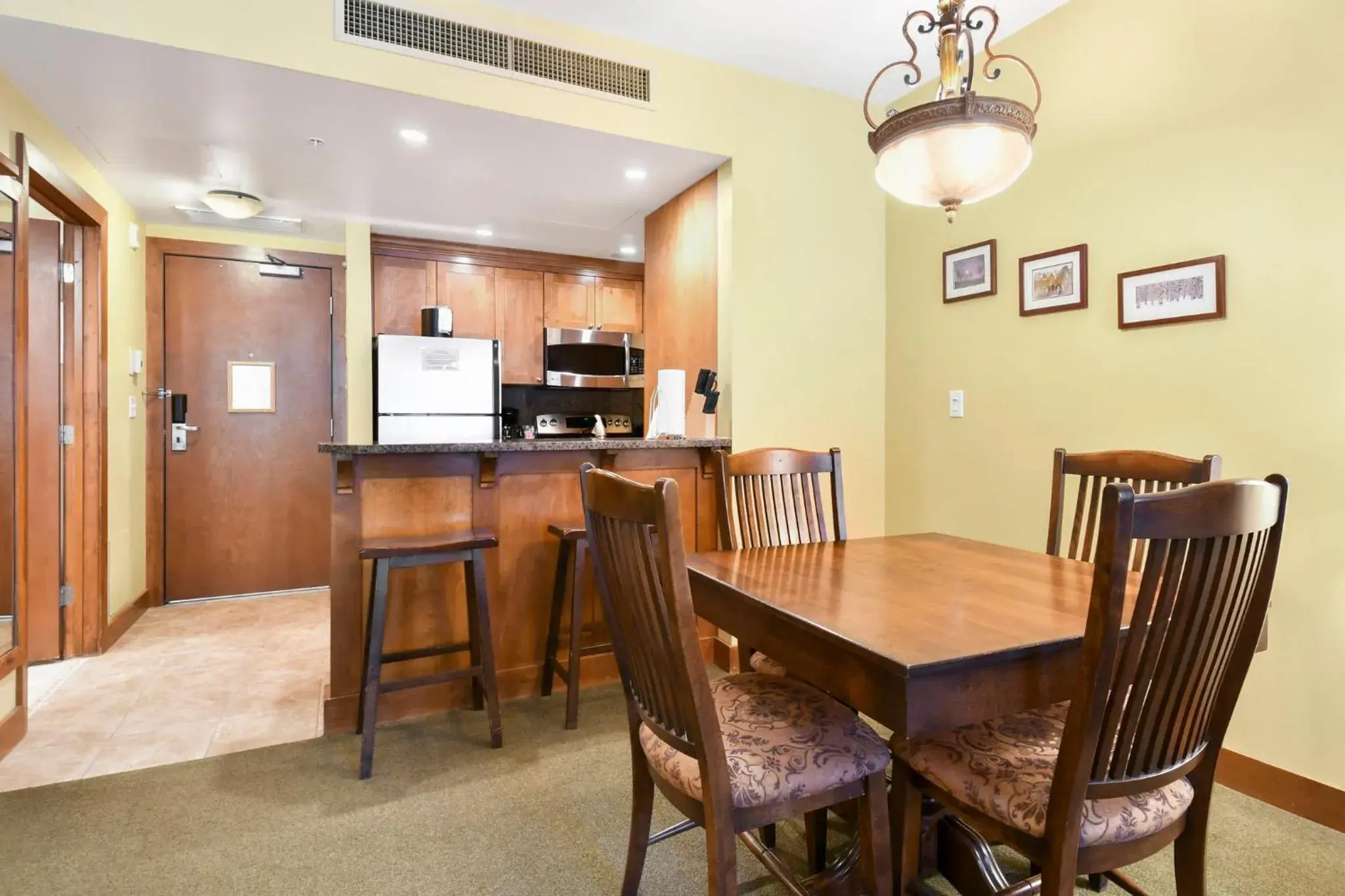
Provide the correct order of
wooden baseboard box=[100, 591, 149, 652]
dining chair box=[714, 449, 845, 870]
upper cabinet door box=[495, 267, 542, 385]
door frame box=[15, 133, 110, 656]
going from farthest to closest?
1. upper cabinet door box=[495, 267, 542, 385]
2. wooden baseboard box=[100, 591, 149, 652]
3. door frame box=[15, 133, 110, 656]
4. dining chair box=[714, 449, 845, 870]

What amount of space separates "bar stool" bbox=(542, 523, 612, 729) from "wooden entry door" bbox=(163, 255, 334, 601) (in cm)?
245

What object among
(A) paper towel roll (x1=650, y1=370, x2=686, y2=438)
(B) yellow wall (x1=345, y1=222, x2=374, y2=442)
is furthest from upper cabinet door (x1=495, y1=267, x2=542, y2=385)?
(A) paper towel roll (x1=650, y1=370, x2=686, y2=438)

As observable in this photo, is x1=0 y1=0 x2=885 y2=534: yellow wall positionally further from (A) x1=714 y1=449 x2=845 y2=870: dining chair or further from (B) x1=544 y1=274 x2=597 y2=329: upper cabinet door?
(B) x1=544 y1=274 x2=597 y2=329: upper cabinet door

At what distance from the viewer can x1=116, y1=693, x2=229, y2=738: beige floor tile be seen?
95.1 inches

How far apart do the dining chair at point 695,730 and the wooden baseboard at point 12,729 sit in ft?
7.15

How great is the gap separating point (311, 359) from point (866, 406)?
3414 millimetres

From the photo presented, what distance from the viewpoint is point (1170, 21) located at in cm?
215

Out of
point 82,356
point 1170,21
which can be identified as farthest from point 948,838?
point 82,356

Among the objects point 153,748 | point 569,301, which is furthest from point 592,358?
point 153,748

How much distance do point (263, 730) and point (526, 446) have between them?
4.38 ft

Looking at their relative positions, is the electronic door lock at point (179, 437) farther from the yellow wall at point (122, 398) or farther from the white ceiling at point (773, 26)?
the white ceiling at point (773, 26)

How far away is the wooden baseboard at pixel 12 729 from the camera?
7.15ft

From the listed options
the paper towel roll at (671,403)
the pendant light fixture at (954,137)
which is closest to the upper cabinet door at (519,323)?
the paper towel roll at (671,403)

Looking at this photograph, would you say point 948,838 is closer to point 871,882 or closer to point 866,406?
point 871,882
